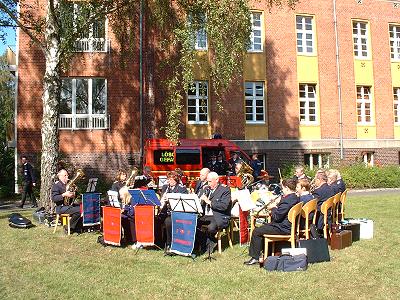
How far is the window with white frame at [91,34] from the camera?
45.5ft

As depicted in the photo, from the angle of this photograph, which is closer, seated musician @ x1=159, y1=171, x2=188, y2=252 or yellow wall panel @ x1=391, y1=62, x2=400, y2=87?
seated musician @ x1=159, y1=171, x2=188, y2=252

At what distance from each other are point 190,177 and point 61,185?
8.33 m

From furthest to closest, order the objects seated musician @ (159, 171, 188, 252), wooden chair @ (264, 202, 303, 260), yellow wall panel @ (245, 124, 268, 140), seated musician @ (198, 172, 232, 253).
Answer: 1. yellow wall panel @ (245, 124, 268, 140)
2. seated musician @ (159, 171, 188, 252)
3. seated musician @ (198, 172, 232, 253)
4. wooden chair @ (264, 202, 303, 260)

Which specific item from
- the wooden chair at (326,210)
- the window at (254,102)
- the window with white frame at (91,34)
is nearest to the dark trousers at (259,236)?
the wooden chair at (326,210)

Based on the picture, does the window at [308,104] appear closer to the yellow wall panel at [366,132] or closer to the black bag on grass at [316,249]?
the yellow wall panel at [366,132]

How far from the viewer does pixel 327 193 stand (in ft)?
32.4

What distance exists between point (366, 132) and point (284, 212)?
1995cm

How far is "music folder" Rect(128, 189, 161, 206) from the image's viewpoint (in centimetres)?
988

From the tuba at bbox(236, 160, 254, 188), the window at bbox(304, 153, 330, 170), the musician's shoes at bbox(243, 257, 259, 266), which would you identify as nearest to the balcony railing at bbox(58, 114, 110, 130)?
the tuba at bbox(236, 160, 254, 188)

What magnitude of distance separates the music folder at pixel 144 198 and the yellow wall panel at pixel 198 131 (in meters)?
13.2

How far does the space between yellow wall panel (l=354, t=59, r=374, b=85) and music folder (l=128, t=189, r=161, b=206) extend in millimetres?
19808

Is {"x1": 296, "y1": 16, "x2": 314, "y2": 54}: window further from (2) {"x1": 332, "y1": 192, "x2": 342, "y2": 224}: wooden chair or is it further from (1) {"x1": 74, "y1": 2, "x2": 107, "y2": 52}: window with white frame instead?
(2) {"x1": 332, "y1": 192, "x2": 342, "y2": 224}: wooden chair

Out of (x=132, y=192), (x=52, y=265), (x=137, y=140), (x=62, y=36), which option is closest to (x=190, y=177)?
(x=137, y=140)

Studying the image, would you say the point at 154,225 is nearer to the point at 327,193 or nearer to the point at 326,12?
the point at 327,193
